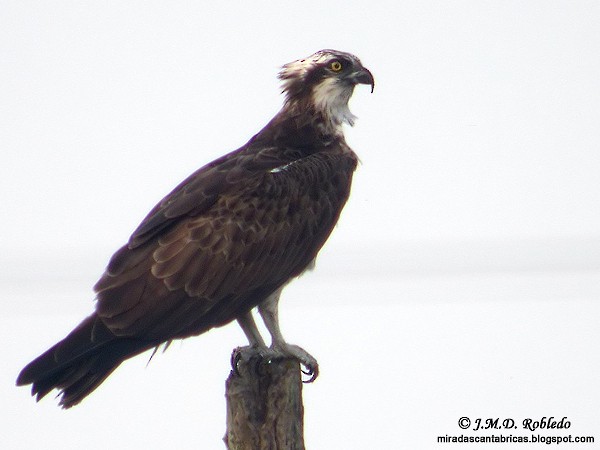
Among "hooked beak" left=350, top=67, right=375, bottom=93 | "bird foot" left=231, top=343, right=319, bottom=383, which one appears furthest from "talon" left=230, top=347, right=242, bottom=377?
"hooked beak" left=350, top=67, right=375, bottom=93

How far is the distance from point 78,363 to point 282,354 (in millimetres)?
1421

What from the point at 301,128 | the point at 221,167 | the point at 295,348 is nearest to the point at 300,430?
the point at 295,348

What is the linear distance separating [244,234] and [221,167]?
628 millimetres

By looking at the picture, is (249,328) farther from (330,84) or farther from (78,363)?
(330,84)

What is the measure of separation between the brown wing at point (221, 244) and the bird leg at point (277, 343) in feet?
0.70

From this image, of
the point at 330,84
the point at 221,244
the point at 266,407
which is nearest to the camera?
the point at 266,407

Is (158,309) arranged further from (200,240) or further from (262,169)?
(262,169)

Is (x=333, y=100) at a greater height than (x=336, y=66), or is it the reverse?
(x=336, y=66)

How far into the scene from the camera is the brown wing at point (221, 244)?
26.1 feet

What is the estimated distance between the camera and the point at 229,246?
8422mm

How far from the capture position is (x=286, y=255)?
8.68m

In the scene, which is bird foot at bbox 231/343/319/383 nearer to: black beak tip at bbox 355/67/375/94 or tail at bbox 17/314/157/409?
tail at bbox 17/314/157/409

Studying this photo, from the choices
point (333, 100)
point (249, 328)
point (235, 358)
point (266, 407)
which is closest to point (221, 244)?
point (249, 328)

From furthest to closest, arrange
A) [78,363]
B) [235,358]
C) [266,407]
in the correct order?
[235,358] < [78,363] < [266,407]
